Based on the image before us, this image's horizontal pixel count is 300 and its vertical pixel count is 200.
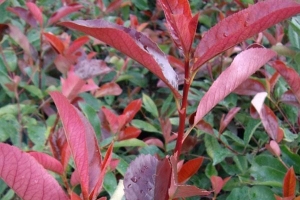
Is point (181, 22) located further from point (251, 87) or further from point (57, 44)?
point (57, 44)

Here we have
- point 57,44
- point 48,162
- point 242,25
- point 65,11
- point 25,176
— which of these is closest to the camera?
point 25,176

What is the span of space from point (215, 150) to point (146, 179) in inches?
19.1

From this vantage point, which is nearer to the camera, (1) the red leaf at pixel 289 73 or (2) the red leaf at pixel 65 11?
(1) the red leaf at pixel 289 73

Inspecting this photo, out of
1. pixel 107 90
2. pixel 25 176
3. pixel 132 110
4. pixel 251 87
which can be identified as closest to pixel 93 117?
pixel 132 110

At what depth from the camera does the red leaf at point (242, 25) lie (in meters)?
0.62

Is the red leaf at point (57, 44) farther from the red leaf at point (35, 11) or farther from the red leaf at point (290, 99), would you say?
the red leaf at point (290, 99)

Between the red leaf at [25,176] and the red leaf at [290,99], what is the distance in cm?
76

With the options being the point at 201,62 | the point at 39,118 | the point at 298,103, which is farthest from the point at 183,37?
the point at 39,118

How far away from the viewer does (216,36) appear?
65cm

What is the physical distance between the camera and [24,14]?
155cm

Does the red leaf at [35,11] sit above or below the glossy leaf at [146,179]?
above

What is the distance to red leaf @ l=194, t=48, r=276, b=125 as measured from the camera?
2.20ft

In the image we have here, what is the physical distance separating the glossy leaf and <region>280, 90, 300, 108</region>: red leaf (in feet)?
1.81

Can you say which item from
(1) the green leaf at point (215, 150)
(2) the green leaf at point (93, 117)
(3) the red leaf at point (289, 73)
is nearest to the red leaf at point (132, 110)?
(2) the green leaf at point (93, 117)
